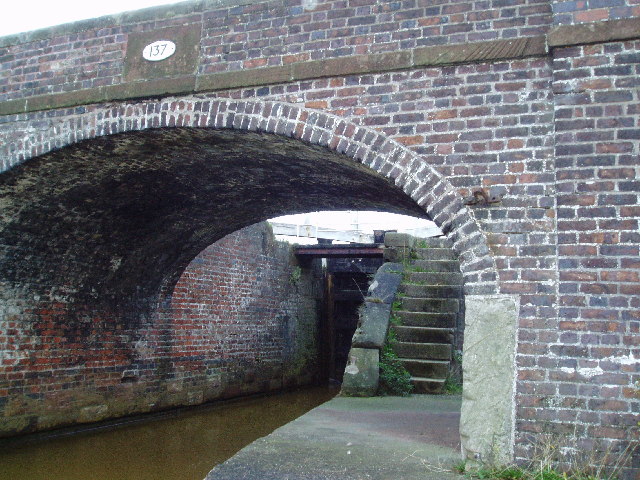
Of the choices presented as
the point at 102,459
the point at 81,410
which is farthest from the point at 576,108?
the point at 81,410

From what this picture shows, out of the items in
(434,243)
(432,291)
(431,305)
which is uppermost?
(434,243)

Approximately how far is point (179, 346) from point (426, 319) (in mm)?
4341

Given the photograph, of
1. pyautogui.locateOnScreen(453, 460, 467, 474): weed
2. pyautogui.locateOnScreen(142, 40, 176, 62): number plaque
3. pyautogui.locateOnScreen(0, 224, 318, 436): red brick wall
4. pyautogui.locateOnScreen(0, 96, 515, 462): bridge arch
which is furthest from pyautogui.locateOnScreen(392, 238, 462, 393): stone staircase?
pyautogui.locateOnScreen(142, 40, 176, 62): number plaque

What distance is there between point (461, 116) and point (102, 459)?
551 centimetres

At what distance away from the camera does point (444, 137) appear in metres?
4.89

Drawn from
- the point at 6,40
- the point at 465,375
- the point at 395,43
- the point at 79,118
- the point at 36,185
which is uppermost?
the point at 6,40

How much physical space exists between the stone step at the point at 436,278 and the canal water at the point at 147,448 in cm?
309

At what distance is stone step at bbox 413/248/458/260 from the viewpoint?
10.2 m

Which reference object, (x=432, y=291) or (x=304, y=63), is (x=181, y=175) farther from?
(x=432, y=291)

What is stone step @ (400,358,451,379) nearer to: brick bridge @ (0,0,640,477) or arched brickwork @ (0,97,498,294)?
brick bridge @ (0,0,640,477)

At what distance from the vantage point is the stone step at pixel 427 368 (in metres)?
8.17

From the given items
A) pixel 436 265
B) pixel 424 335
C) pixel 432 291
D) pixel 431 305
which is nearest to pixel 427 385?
pixel 424 335

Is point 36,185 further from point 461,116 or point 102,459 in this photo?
point 461,116

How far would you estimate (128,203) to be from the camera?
7902 millimetres
